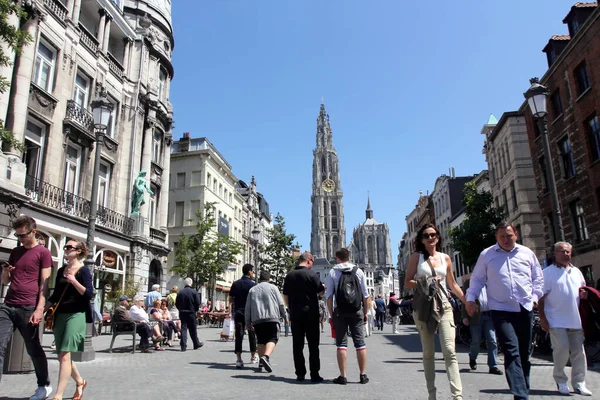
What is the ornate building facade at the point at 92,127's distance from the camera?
15.5 meters

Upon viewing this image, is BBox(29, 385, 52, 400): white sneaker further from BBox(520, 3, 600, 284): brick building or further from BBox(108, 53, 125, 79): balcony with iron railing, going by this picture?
BBox(108, 53, 125, 79): balcony with iron railing

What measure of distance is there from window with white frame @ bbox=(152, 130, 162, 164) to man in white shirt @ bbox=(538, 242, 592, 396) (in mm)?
23445

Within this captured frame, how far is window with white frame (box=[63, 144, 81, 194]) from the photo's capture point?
723 inches

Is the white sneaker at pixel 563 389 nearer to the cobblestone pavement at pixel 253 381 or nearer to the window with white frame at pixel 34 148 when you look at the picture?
the cobblestone pavement at pixel 253 381

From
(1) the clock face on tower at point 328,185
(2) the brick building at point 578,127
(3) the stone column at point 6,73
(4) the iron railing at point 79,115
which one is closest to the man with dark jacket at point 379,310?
(2) the brick building at point 578,127

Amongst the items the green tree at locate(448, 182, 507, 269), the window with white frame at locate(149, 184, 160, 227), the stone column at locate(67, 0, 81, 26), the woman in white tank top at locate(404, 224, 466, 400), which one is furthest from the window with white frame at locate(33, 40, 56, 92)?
the green tree at locate(448, 182, 507, 269)

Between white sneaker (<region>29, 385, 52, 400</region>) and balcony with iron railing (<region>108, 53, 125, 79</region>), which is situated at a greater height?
balcony with iron railing (<region>108, 53, 125, 79</region>)

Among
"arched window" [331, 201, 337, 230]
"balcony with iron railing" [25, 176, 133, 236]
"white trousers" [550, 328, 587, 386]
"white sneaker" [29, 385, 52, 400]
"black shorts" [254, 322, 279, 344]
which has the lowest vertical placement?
"white sneaker" [29, 385, 52, 400]

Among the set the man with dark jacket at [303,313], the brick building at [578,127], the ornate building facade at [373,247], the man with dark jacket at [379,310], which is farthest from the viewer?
the ornate building facade at [373,247]

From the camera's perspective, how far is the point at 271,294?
8.09 m

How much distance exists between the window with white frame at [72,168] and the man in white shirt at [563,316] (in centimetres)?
1739

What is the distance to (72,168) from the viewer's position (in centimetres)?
1881

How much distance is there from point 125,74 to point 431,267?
72.4 feet

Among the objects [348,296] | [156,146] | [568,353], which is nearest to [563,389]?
[568,353]
